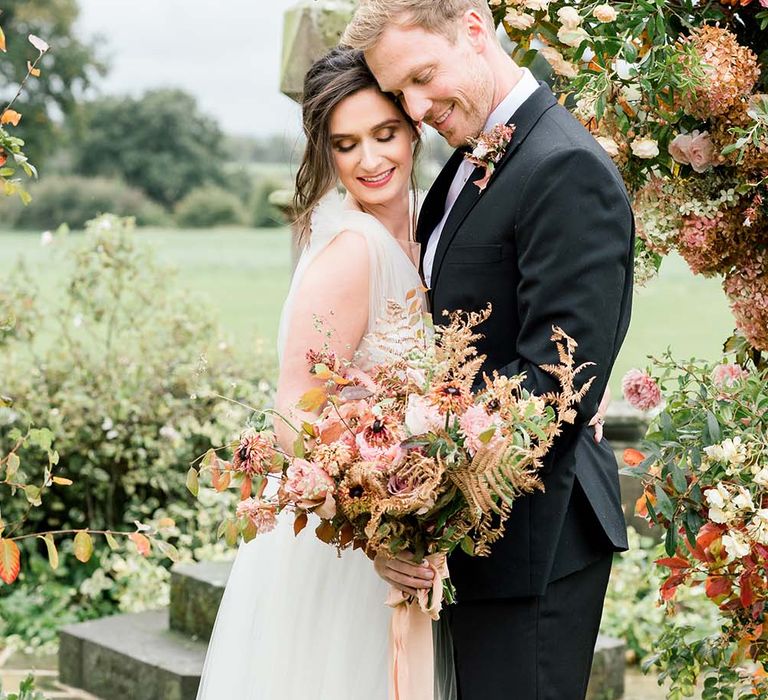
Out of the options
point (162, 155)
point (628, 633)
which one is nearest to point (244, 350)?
point (628, 633)

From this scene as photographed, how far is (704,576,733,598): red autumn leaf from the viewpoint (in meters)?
2.45

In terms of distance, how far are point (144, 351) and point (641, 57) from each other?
3.54 m

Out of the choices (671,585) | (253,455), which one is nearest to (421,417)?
(253,455)

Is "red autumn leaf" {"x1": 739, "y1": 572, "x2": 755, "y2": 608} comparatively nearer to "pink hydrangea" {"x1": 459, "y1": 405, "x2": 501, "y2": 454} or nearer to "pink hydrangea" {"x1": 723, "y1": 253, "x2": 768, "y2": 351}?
"pink hydrangea" {"x1": 723, "y1": 253, "x2": 768, "y2": 351}

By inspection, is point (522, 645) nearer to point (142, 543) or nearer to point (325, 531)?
point (325, 531)

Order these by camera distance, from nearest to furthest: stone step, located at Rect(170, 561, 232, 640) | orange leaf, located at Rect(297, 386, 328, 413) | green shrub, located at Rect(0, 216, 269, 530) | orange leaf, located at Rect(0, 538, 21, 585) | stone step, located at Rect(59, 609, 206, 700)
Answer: orange leaf, located at Rect(297, 386, 328, 413) < orange leaf, located at Rect(0, 538, 21, 585) < stone step, located at Rect(59, 609, 206, 700) < stone step, located at Rect(170, 561, 232, 640) < green shrub, located at Rect(0, 216, 269, 530)

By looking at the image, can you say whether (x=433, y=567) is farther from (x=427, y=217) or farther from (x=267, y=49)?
(x=267, y=49)

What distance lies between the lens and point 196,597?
4.05 metres

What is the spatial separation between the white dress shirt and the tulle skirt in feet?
2.30

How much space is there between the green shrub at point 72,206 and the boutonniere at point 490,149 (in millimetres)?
30045

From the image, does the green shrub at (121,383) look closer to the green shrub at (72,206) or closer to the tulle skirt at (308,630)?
the tulle skirt at (308,630)

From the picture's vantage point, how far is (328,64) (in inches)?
97.9

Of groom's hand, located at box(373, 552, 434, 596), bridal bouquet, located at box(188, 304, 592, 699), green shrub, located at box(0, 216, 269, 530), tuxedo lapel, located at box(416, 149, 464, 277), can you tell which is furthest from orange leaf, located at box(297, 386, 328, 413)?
green shrub, located at box(0, 216, 269, 530)

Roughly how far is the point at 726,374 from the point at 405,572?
1.12 meters
